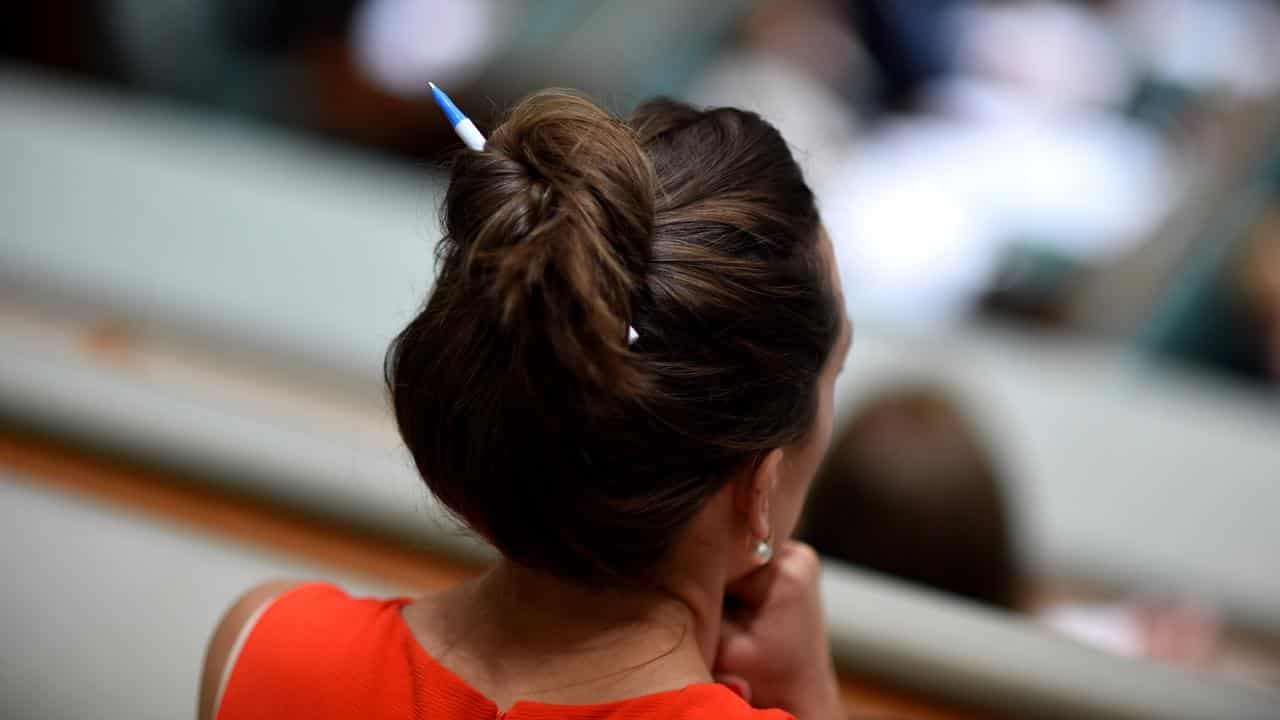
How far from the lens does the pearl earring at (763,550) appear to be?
0.79 m

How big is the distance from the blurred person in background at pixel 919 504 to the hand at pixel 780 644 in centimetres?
58

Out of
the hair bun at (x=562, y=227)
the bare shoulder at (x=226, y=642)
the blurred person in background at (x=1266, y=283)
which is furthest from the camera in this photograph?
the blurred person in background at (x=1266, y=283)

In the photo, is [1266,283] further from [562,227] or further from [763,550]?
[562,227]

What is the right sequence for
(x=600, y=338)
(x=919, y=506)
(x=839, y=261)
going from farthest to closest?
(x=839, y=261), (x=919, y=506), (x=600, y=338)

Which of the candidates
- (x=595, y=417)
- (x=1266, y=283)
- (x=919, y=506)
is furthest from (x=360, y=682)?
(x=1266, y=283)

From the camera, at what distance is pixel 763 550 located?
0.81 metres

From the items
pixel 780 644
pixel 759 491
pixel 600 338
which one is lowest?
pixel 780 644

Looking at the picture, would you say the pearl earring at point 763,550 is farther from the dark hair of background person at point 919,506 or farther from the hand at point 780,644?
the dark hair of background person at point 919,506

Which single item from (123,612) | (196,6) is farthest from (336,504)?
(196,6)

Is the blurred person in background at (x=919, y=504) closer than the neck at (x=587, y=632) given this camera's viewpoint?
No

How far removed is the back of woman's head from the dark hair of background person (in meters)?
0.76

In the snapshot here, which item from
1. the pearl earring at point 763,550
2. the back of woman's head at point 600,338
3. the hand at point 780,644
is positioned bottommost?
the hand at point 780,644

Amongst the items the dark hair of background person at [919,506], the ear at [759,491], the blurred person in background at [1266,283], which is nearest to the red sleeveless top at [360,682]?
the ear at [759,491]

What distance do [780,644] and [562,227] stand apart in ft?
1.44
